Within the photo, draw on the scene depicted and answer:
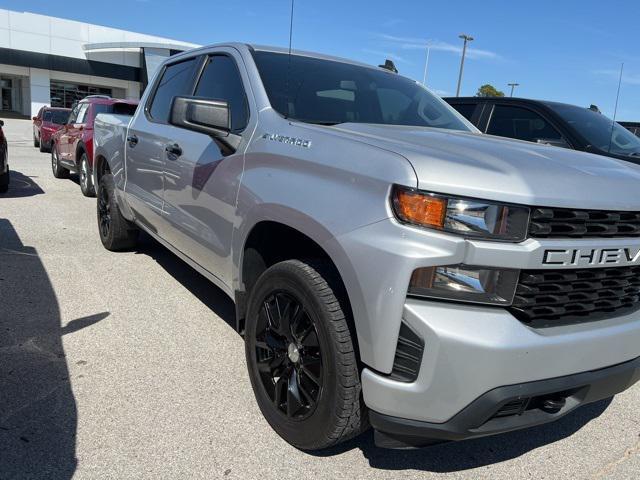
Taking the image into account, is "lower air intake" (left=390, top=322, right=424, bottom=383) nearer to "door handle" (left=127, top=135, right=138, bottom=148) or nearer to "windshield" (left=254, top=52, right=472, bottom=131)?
"windshield" (left=254, top=52, right=472, bottom=131)

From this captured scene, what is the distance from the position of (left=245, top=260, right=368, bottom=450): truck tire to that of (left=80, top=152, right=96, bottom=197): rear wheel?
727 cm

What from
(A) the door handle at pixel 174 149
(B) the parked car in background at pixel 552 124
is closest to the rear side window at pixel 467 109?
(B) the parked car in background at pixel 552 124

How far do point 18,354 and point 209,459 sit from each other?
1.62m

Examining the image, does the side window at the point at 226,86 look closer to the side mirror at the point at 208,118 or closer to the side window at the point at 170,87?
the side mirror at the point at 208,118

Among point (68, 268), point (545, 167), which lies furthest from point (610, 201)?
point (68, 268)

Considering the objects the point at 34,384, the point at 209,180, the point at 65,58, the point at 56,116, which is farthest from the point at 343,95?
the point at 65,58

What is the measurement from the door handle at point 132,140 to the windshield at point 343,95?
66.5 inches

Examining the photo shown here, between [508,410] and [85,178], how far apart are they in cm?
866

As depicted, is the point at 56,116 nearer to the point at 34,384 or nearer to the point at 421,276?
the point at 34,384

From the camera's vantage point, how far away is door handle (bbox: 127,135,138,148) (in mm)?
4596

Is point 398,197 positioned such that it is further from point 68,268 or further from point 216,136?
point 68,268

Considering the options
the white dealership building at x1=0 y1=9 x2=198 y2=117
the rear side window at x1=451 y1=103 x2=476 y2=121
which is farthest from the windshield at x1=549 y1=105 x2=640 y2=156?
the white dealership building at x1=0 y1=9 x2=198 y2=117

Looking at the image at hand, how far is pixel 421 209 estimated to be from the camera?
1.95 metres

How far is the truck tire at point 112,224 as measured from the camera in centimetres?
544
